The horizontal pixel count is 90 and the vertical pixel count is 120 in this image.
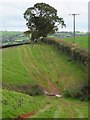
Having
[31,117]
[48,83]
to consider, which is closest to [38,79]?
[48,83]

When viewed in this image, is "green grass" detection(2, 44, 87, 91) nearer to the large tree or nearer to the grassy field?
the grassy field

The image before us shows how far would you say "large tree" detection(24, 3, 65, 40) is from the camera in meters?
122

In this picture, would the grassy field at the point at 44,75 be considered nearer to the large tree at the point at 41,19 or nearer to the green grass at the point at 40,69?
the green grass at the point at 40,69

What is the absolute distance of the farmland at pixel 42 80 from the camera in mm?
38675

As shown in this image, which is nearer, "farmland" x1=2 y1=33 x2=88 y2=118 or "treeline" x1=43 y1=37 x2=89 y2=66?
"farmland" x1=2 y1=33 x2=88 y2=118

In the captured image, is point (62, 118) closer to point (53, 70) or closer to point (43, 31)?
point (53, 70)

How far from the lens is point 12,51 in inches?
3656

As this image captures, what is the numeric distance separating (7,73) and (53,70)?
1161 cm

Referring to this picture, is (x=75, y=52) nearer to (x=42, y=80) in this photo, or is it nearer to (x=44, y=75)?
(x=44, y=75)

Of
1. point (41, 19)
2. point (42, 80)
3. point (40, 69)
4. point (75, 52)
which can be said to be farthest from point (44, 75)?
point (41, 19)

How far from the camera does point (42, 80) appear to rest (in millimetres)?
67688

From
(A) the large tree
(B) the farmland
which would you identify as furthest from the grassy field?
(A) the large tree

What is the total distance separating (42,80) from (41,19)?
5607 centimetres

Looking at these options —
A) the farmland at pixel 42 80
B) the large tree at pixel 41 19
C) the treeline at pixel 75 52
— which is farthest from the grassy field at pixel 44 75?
the large tree at pixel 41 19
